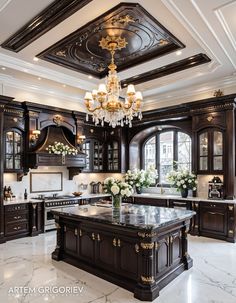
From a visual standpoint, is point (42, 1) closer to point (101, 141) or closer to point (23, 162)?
point (23, 162)

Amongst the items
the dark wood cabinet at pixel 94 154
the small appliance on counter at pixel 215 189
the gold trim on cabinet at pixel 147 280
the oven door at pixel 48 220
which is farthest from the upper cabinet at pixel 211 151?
the oven door at pixel 48 220

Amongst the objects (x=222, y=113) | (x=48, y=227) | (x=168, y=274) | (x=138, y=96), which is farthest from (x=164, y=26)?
(x=48, y=227)

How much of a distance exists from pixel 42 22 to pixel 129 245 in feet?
11.3

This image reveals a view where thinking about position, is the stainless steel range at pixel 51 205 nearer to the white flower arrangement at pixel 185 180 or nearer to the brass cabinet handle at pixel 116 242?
the white flower arrangement at pixel 185 180

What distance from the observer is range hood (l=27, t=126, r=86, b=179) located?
5.92 metres

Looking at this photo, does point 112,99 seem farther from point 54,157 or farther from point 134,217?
point 54,157

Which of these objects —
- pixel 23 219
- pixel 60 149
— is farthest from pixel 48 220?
pixel 60 149

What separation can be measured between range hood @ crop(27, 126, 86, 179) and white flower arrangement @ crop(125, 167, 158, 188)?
1.38 metres

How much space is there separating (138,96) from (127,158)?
3730mm

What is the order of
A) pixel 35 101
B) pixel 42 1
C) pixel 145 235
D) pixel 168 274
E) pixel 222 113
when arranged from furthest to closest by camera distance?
pixel 35 101, pixel 222 113, pixel 168 274, pixel 42 1, pixel 145 235

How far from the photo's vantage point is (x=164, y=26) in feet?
12.9

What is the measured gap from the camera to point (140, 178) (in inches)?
284

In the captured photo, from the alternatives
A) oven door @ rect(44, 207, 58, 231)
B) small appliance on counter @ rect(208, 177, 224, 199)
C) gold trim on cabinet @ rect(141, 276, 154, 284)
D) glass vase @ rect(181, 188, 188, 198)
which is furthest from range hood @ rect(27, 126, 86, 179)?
gold trim on cabinet @ rect(141, 276, 154, 284)

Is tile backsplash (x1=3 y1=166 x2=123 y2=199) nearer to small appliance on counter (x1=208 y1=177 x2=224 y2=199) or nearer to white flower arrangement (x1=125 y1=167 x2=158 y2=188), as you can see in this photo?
white flower arrangement (x1=125 y1=167 x2=158 y2=188)
